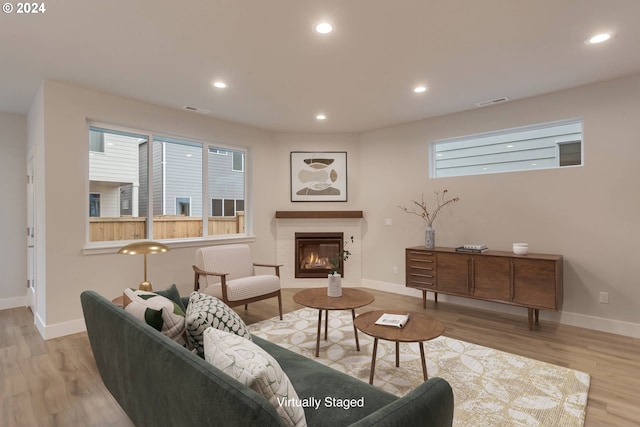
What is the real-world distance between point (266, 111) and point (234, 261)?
2.07 m

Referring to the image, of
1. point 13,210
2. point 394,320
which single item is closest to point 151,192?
→ point 13,210

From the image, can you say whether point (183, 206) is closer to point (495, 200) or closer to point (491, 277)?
point (491, 277)

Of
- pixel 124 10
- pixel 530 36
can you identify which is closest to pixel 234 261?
pixel 124 10

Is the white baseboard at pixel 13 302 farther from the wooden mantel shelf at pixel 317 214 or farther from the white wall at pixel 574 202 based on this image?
Answer: the white wall at pixel 574 202

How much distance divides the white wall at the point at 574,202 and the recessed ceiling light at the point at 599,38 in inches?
45.4

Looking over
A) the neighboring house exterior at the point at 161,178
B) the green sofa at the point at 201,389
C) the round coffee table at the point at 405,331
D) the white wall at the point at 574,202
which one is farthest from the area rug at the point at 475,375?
the neighboring house exterior at the point at 161,178

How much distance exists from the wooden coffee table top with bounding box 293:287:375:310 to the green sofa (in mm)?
861

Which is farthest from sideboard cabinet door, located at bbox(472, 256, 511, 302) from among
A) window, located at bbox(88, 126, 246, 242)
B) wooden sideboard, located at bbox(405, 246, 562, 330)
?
window, located at bbox(88, 126, 246, 242)

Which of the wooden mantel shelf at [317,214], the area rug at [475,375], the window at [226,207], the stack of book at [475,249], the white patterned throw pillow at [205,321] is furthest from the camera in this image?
the wooden mantel shelf at [317,214]

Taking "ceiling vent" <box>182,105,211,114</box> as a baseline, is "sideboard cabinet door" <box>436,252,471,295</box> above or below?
below

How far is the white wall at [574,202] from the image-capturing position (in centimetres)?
332

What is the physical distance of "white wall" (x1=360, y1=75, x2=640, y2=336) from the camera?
3.32 meters

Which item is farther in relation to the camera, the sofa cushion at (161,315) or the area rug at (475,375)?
the area rug at (475,375)

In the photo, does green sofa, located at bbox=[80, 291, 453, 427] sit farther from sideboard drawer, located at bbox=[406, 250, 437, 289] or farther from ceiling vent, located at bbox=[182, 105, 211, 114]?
ceiling vent, located at bbox=[182, 105, 211, 114]
